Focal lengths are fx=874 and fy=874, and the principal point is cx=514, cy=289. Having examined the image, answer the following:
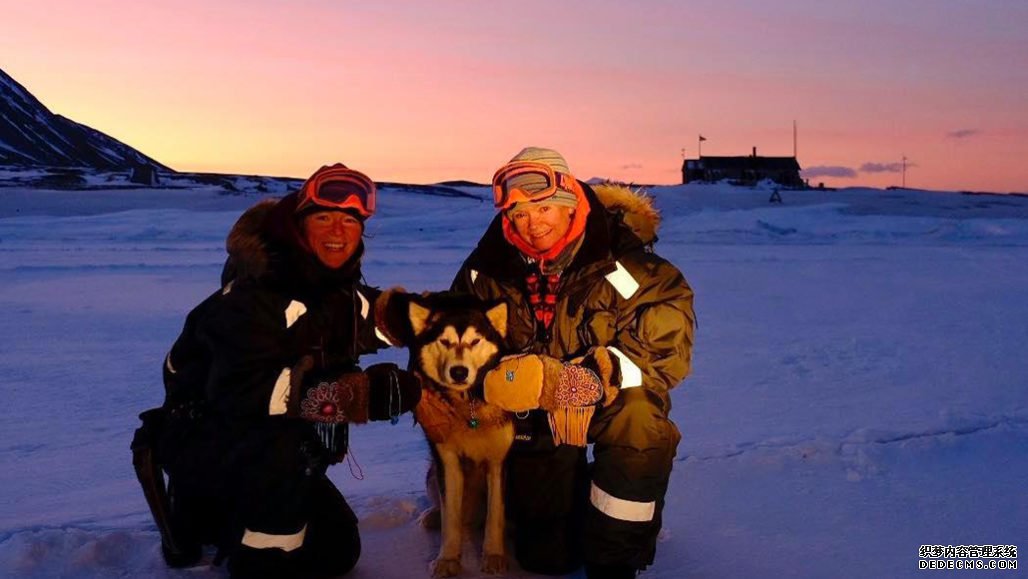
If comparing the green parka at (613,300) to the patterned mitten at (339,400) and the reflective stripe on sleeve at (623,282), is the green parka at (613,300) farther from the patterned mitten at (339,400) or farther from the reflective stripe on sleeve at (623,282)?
the patterned mitten at (339,400)

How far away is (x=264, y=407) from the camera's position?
2.55 m

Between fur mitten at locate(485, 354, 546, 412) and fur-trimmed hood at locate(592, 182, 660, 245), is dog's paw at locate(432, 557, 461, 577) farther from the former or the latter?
fur-trimmed hood at locate(592, 182, 660, 245)

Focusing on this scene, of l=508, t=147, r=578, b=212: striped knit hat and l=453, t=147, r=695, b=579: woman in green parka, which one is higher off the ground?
l=508, t=147, r=578, b=212: striped knit hat

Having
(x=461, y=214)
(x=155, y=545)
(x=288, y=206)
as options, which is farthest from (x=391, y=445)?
(x=461, y=214)

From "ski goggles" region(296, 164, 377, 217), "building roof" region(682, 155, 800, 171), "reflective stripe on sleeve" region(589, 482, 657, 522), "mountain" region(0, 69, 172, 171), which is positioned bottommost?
"reflective stripe on sleeve" region(589, 482, 657, 522)

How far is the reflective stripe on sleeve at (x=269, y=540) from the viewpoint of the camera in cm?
258

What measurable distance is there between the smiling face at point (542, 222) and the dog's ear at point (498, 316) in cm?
24

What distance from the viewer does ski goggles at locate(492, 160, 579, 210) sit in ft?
9.17

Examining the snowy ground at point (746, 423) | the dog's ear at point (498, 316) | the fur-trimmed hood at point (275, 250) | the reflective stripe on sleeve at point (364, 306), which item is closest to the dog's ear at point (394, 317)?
the reflective stripe on sleeve at point (364, 306)

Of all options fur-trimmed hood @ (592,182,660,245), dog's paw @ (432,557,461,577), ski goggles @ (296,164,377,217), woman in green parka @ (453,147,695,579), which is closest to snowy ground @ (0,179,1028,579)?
dog's paw @ (432,557,461,577)

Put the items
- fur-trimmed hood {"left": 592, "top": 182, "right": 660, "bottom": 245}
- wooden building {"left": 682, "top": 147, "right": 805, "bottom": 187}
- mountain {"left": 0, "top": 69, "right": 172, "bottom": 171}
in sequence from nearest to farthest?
fur-trimmed hood {"left": 592, "top": 182, "right": 660, "bottom": 245}
wooden building {"left": 682, "top": 147, "right": 805, "bottom": 187}
mountain {"left": 0, "top": 69, "right": 172, "bottom": 171}

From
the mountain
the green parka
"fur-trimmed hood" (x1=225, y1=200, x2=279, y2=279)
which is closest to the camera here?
"fur-trimmed hood" (x1=225, y1=200, x2=279, y2=279)

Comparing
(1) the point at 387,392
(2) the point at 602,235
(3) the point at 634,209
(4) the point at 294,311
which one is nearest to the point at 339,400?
(1) the point at 387,392

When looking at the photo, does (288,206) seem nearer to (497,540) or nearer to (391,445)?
(497,540)
